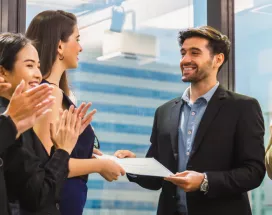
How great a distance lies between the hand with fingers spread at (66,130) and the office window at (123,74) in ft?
4.51

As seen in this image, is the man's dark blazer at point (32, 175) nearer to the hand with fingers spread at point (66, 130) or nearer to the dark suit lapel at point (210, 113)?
the hand with fingers spread at point (66, 130)

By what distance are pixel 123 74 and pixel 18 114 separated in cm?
199

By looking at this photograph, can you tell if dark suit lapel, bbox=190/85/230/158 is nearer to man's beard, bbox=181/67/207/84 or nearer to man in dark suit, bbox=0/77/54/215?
man's beard, bbox=181/67/207/84

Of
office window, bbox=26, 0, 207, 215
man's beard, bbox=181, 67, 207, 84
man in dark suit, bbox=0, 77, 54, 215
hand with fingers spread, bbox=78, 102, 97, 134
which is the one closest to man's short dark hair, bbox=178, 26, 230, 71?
man's beard, bbox=181, 67, 207, 84

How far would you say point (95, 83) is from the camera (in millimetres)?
3660

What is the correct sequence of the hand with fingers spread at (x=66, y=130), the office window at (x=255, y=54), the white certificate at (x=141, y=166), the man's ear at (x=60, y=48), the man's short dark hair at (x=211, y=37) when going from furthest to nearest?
1. the office window at (x=255, y=54)
2. the man's short dark hair at (x=211, y=37)
3. the white certificate at (x=141, y=166)
4. the man's ear at (x=60, y=48)
5. the hand with fingers spread at (x=66, y=130)

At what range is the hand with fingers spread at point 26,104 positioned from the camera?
1.81 m

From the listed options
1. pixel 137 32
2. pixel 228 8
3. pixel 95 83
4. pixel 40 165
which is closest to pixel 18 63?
pixel 40 165

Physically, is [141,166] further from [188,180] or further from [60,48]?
[60,48]

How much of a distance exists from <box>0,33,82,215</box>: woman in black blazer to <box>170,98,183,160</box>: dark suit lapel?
1.05 metres

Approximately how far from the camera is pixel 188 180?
2898 millimetres

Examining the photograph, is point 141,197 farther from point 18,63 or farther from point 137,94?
point 18,63

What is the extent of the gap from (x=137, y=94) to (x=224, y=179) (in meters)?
1.02

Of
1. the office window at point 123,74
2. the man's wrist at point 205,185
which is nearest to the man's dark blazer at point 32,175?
the man's wrist at point 205,185
